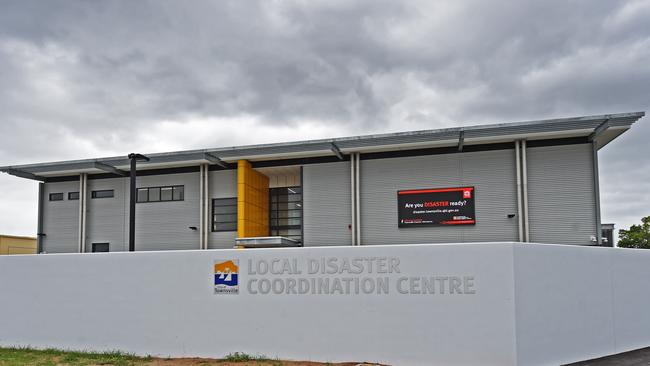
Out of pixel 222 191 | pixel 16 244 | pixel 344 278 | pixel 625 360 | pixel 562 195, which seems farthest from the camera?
pixel 16 244

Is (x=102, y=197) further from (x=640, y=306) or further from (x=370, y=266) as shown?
(x=640, y=306)

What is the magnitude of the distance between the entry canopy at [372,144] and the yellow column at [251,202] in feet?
2.57

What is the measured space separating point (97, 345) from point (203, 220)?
12717 millimetres

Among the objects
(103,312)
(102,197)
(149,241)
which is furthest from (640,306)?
(102,197)

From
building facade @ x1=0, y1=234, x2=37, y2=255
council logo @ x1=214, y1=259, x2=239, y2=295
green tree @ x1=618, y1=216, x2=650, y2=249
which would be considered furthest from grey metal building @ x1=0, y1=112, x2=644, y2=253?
green tree @ x1=618, y1=216, x2=650, y2=249

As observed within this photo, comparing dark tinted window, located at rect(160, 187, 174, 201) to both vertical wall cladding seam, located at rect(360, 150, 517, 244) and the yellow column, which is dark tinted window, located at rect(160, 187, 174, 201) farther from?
vertical wall cladding seam, located at rect(360, 150, 517, 244)

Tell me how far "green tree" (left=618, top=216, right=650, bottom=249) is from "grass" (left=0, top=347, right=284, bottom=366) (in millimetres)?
43861

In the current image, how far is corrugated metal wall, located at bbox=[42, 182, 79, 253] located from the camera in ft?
95.1

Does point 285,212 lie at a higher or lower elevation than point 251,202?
lower

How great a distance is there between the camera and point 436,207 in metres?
23.5

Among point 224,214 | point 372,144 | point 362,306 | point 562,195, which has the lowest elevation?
point 362,306

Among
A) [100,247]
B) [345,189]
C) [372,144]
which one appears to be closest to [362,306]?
[372,144]

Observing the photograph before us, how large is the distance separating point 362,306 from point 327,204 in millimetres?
13008

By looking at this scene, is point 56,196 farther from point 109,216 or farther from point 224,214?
point 224,214
